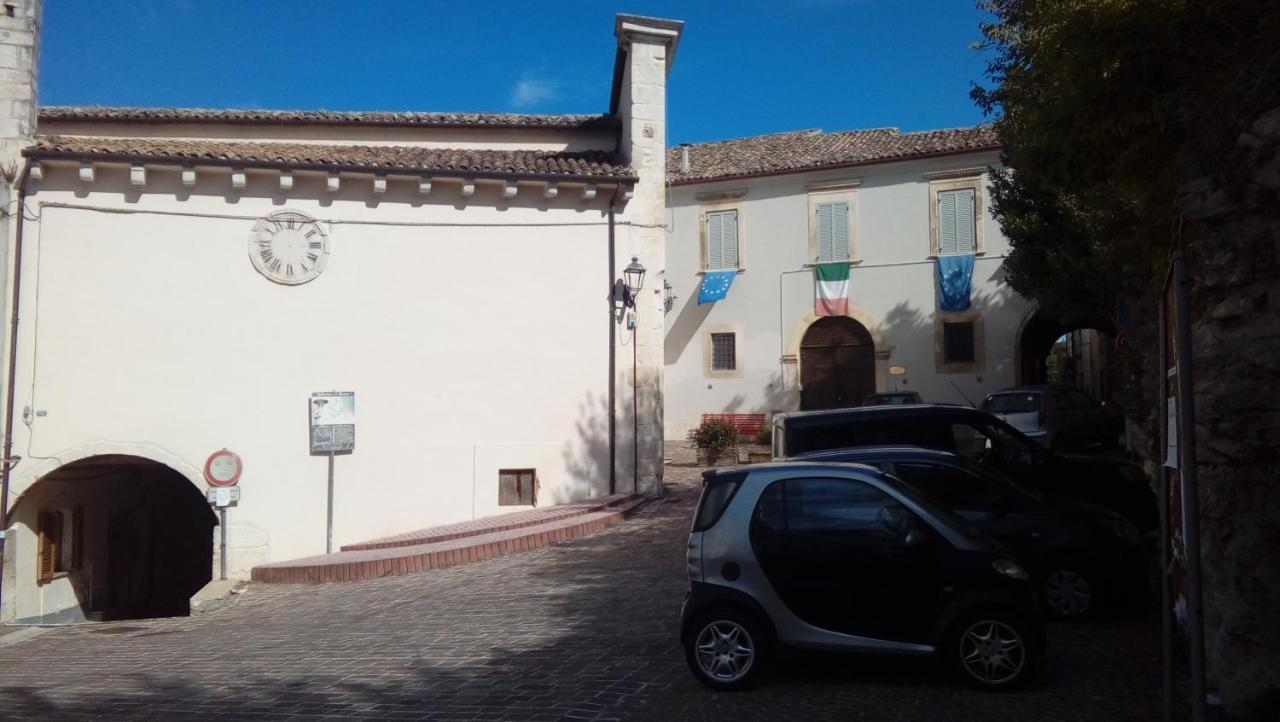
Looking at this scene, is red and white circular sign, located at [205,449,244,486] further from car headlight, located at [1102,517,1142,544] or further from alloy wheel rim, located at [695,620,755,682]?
car headlight, located at [1102,517,1142,544]

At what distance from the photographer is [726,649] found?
5.96m

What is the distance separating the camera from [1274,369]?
454 centimetres

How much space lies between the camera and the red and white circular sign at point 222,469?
1374cm

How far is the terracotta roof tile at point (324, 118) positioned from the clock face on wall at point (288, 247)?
3.38 meters

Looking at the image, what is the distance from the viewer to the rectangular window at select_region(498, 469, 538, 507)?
49.0ft

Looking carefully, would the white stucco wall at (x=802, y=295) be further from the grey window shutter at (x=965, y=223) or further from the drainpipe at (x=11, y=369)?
the drainpipe at (x=11, y=369)

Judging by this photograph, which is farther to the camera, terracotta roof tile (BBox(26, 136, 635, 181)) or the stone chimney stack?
the stone chimney stack

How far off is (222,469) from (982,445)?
10649 mm

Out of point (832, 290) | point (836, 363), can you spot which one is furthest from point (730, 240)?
point (836, 363)

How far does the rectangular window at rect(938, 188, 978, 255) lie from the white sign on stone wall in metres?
17.1

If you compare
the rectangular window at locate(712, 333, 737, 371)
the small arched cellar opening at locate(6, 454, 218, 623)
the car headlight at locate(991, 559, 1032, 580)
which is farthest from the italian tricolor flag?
the car headlight at locate(991, 559, 1032, 580)

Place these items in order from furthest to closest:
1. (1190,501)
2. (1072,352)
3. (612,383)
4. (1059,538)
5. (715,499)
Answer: (1072,352), (612,383), (1059,538), (715,499), (1190,501)

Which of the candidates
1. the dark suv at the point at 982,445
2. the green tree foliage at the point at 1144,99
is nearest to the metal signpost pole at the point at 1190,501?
the green tree foliage at the point at 1144,99

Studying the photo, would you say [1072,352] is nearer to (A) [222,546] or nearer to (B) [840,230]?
(B) [840,230]
